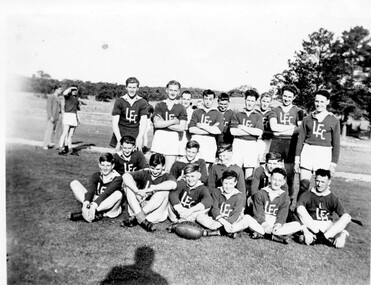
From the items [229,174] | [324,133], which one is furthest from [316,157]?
[229,174]

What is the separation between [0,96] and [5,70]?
347mm

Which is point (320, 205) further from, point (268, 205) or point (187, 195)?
point (187, 195)

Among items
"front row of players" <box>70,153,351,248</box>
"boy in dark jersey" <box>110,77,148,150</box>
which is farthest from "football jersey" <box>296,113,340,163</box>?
"boy in dark jersey" <box>110,77,148,150</box>

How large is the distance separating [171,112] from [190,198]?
140 cm

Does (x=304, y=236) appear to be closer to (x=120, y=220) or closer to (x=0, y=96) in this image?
(x=120, y=220)

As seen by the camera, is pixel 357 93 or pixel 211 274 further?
pixel 357 93

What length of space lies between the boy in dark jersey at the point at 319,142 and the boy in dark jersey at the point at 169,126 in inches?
67.9

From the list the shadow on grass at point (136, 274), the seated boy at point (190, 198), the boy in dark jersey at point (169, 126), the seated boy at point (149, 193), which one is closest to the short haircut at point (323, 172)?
the seated boy at point (190, 198)

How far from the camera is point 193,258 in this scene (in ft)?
10.8

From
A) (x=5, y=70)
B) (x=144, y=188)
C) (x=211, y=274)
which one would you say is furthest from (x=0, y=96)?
(x=211, y=274)

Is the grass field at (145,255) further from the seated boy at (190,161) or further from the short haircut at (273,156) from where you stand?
the short haircut at (273,156)

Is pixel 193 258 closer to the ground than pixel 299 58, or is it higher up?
closer to the ground

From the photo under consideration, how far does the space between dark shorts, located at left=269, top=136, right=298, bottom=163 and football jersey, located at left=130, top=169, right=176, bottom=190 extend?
1626 millimetres

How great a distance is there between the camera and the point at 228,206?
4.04 metres
